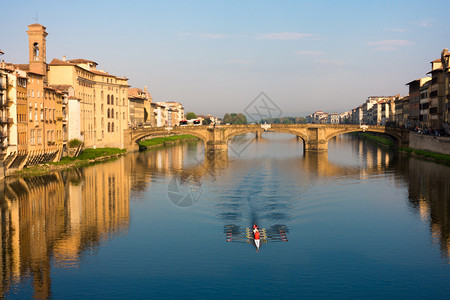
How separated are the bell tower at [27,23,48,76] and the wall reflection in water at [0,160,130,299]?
25.5 m

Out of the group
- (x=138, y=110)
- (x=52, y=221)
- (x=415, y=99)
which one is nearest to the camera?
(x=52, y=221)

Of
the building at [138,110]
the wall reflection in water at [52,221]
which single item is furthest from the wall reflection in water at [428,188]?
the building at [138,110]

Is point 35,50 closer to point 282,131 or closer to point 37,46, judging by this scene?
point 37,46

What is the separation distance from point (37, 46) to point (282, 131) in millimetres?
57858

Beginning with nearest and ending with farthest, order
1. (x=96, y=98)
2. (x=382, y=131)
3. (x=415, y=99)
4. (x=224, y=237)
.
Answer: (x=224, y=237)
(x=96, y=98)
(x=382, y=131)
(x=415, y=99)

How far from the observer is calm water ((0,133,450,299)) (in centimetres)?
2769

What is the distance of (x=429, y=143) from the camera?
9175cm

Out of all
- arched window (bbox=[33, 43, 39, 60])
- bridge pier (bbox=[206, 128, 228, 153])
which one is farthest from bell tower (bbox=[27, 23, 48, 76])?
bridge pier (bbox=[206, 128, 228, 153])

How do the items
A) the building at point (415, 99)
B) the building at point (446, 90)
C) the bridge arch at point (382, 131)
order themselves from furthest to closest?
the building at point (415, 99)
the bridge arch at point (382, 131)
the building at point (446, 90)

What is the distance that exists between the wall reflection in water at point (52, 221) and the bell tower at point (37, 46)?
83.6 feet

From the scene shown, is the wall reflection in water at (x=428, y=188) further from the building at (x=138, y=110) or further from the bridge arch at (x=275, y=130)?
the building at (x=138, y=110)

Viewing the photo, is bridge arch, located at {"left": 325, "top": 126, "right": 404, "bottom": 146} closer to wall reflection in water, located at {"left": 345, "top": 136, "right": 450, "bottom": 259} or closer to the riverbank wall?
the riverbank wall

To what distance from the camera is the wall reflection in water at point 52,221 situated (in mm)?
30438

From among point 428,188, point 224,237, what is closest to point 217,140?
point 428,188
